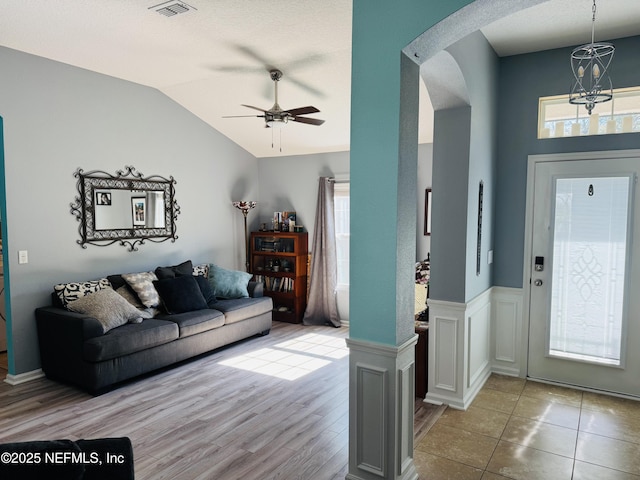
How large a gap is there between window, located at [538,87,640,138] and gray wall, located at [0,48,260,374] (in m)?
4.00

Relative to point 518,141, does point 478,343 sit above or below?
below

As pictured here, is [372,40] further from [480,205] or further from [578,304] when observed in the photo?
[578,304]

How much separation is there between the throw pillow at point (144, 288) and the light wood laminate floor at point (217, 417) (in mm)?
728

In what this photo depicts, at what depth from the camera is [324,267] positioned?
6082 mm

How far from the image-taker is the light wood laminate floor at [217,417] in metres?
2.69

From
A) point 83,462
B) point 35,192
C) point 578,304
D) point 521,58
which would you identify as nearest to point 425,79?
point 521,58

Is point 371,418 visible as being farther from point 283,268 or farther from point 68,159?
point 283,268

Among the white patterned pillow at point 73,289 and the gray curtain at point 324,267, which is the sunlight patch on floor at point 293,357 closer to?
the gray curtain at point 324,267

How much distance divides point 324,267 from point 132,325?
273cm

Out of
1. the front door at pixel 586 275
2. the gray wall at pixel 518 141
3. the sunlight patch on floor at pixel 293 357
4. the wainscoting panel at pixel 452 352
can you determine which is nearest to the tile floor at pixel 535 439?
the wainscoting panel at pixel 452 352

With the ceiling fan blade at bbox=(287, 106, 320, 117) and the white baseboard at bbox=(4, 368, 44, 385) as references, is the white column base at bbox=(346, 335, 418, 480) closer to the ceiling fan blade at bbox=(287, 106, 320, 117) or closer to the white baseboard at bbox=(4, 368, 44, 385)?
the ceiling fan blade at bbox=(287, 106, 320, 117)

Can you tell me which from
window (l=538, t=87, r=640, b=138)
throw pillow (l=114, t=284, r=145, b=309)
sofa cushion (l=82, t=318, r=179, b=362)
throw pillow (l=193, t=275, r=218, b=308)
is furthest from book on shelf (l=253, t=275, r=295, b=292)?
window (l=538, t=87, r=640, b=138)

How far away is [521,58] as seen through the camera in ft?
13.0


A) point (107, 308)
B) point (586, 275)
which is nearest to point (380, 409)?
point (586, 275)
